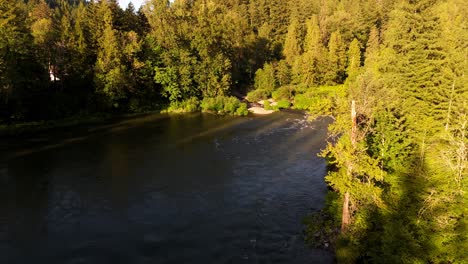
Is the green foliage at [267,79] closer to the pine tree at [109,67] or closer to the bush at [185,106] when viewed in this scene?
the bush at [185,106]

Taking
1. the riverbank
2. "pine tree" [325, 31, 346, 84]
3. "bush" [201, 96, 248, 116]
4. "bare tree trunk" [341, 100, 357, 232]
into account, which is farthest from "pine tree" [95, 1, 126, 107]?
"bare tree trunk" [341, 100, 357, 232]

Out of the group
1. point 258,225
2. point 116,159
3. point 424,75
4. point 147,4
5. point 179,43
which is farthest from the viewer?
point 147,4

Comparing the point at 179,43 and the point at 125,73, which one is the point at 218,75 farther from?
the point at 125,73

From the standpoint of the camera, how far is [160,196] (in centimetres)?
3153

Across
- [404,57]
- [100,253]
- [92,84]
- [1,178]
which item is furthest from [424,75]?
[92,84]

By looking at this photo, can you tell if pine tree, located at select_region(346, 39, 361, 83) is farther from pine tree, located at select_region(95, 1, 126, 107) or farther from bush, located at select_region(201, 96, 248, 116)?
pine tree, located at select_region(95, 1, 126, 107)

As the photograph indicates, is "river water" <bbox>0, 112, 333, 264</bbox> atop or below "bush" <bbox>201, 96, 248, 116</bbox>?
below

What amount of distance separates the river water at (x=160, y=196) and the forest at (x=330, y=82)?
382 cm

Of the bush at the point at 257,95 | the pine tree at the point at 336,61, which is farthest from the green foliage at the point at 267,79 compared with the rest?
the pine tree at the point at 336,61

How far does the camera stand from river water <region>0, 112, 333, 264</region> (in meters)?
23.4

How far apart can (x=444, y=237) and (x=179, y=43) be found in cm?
6781

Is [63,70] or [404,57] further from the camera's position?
[63,70]

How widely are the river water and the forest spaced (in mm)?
3824

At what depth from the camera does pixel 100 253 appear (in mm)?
23156
